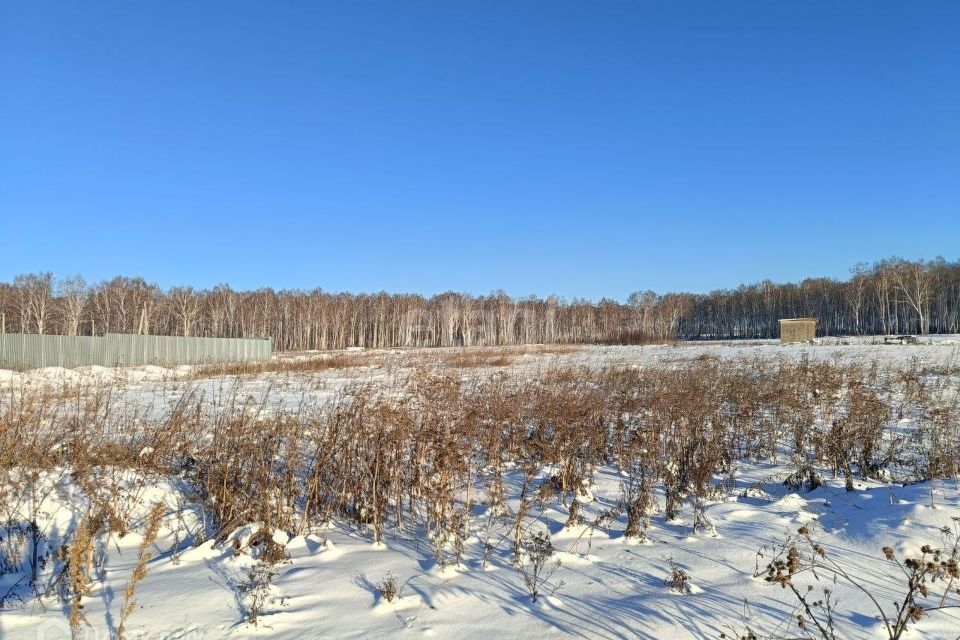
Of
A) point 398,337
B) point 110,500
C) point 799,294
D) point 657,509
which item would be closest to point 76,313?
point 398,337

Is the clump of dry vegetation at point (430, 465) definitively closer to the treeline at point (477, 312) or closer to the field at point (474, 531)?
the field at point (474, 531)

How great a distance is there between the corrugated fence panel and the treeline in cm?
2192

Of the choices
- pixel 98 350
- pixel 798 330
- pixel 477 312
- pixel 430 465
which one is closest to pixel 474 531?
pixel 430 465

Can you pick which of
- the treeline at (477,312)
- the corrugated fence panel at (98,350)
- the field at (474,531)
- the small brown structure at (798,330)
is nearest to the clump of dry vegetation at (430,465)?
the field at (474,531)

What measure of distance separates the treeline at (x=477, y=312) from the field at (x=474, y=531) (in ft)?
162

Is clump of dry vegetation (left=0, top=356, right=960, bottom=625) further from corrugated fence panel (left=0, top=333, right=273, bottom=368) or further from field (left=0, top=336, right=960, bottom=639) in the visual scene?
corrugated fence panel (left=0, top=333, right=273, bottom=368)

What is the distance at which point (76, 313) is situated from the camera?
1759 inches

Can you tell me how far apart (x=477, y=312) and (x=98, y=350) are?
173 ft

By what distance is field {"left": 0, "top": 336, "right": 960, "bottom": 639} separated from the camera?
8.98 feet

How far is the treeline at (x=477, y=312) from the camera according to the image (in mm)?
53688

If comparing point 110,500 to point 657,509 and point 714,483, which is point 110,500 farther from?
point 714,483

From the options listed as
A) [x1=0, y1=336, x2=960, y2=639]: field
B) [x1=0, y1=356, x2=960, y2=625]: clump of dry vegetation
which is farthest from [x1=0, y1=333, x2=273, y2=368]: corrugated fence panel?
[x1=0, y1=336, x2=960, y2=639]: field

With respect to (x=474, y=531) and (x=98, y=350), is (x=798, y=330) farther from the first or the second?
(x=98, y=350)

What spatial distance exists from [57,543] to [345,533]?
6.80ft
